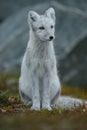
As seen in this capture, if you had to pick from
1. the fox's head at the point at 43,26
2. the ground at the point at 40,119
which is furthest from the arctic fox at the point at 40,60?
the ground at the point at 40,119

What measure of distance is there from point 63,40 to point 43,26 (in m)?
14.5

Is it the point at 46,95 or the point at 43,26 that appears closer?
the point at 43,26

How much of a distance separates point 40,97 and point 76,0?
18.3m

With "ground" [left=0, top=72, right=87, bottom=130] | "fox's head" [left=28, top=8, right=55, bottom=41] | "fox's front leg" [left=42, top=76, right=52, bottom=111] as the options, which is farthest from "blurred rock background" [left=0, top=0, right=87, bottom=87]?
"fox's head" [left=28, top=8, right=55, bottom=41]

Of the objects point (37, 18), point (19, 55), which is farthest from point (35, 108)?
point (19, 55)

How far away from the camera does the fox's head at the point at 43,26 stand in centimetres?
1381

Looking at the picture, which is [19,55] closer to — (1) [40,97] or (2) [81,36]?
(2) [81,36]

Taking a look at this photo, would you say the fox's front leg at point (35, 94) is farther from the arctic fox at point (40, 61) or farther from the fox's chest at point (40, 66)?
the fox's chest at point (40, 66)

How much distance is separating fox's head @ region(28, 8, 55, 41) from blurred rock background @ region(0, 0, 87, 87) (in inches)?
501

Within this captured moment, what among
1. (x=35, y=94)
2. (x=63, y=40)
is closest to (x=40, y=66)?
(x=35, y=94)

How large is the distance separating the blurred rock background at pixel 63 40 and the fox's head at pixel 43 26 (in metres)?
12.7

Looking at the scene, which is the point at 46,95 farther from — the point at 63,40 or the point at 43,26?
the point at 63,40

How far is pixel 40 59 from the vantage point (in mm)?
14219

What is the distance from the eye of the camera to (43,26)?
14.0m
